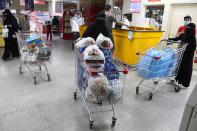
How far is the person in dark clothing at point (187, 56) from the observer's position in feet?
12.8

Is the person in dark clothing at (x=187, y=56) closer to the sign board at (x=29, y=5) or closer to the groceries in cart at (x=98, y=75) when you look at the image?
the groceries in cart at (x=98, y=75)

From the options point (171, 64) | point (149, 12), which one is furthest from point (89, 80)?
point (149, 12)

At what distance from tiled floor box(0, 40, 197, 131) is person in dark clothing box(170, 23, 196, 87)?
10.1 inches

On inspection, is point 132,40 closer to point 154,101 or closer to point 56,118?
point 154,101

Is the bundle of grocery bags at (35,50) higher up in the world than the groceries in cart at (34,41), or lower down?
lower down

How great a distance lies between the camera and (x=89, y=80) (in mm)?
2629

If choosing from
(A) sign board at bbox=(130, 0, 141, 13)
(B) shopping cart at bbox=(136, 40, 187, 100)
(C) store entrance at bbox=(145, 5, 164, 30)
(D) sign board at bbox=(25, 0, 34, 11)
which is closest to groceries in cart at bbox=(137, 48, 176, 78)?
(B) shopping cart at bbox=(136, 40, 187, 100)

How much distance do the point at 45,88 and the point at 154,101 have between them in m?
2.09

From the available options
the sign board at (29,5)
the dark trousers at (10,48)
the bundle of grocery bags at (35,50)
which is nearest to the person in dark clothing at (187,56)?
the bundle of grocery bags at (35,50)

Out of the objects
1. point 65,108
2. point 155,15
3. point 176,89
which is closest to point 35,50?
point 65,108

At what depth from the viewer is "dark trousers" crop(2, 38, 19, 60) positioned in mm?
6031

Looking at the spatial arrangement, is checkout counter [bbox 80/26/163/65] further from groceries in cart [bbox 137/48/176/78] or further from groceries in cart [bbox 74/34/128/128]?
groceries in cart [bbox 74/34/128/128]

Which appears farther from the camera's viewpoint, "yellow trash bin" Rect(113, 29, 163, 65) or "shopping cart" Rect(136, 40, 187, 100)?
"yellow trash bin" Rect(113, 29, 163, 65)

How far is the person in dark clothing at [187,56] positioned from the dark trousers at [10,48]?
4.73 m
